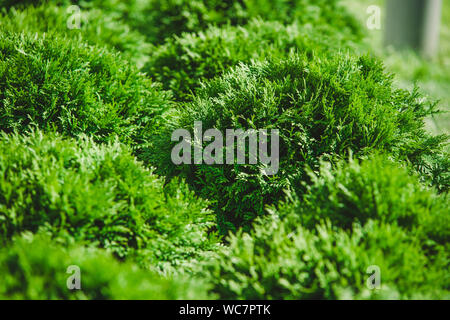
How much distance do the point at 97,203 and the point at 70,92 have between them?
172 centimetres

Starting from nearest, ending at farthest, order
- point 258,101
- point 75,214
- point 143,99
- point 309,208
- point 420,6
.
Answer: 1. point 75,214
2. point 309,208
3. point 258,101
4. point 143,99
5. point 420,6

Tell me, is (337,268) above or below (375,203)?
below

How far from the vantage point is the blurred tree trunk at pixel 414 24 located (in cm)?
1194

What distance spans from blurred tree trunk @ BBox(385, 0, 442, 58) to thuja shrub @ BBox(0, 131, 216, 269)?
11.4 m

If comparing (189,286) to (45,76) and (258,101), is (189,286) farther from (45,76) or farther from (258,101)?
(45,76)

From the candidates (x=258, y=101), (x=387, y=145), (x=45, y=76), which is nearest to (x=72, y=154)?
(x=45, y=76)

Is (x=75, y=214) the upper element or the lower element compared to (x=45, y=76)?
lower

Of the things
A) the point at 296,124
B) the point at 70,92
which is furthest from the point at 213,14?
the point at 296,124

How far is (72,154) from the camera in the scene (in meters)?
3.54

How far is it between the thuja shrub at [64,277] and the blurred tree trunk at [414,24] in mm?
12346

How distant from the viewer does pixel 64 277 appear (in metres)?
2.63

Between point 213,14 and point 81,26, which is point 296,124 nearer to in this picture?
point 213,14

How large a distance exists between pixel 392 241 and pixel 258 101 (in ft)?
6.28

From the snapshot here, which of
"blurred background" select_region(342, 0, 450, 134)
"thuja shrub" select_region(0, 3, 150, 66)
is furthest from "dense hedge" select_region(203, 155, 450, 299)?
"blurred background" select_region(342, 0, 450, 134)
